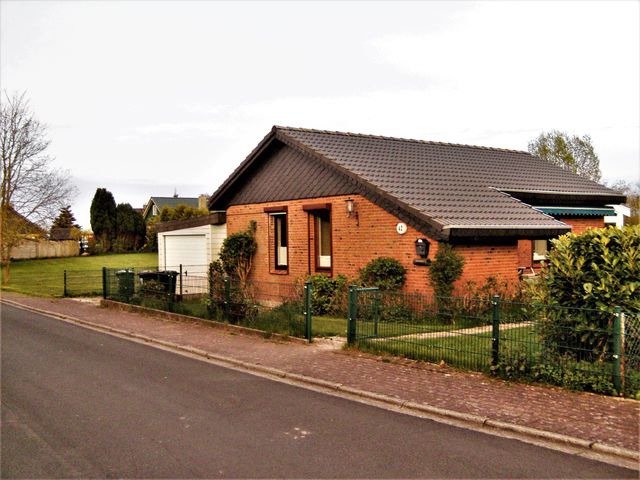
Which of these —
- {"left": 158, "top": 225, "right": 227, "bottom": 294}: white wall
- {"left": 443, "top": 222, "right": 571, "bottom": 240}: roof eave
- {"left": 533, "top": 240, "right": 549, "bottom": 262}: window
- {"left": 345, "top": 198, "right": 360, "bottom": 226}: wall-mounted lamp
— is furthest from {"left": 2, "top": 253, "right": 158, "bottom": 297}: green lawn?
Answer: {"left": 533, "top": 240, "right": 549, "bottom": 262}: window

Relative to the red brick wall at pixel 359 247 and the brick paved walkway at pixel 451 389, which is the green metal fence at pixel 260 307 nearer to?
the brick paved walkway at pixel 451 389

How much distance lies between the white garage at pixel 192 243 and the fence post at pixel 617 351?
15.5 meters

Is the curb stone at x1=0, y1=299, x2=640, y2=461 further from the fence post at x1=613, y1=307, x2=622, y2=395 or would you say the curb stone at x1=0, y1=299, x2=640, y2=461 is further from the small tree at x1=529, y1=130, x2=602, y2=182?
the small tree at x1=529, y1=130, x2=602, y2=182

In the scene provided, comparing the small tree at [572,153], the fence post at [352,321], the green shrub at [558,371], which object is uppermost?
the small tree at [572,153]

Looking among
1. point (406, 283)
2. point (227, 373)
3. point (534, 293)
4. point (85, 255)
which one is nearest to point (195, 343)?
point (227, 373)

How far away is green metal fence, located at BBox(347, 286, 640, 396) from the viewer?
7766 millimetres

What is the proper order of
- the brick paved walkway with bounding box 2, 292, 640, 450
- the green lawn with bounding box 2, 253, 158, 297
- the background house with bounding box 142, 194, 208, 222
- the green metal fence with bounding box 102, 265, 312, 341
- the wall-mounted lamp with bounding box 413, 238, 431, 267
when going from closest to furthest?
the brick paved walkway with bounding box 2, 292, 640, 450, the green metal fence with bounding box 102, 265, 312, 341, the wall-mounted lamp with bounding box 413, 238, 431, 267, the green lawn with bounding box 2, 253, 158, 297, the background house with bounding box 142, 194, 208, 222

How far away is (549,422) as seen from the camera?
6.63m

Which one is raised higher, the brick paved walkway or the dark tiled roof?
the dark tiled roof

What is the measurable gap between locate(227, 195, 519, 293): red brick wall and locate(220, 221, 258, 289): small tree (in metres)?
0.22

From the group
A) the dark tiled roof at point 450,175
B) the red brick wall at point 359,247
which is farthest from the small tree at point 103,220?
the dark tiled roof at point 450,175

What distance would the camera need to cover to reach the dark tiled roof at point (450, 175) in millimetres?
15547

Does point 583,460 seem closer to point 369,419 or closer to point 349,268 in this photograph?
point 369,419

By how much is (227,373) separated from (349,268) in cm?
749
